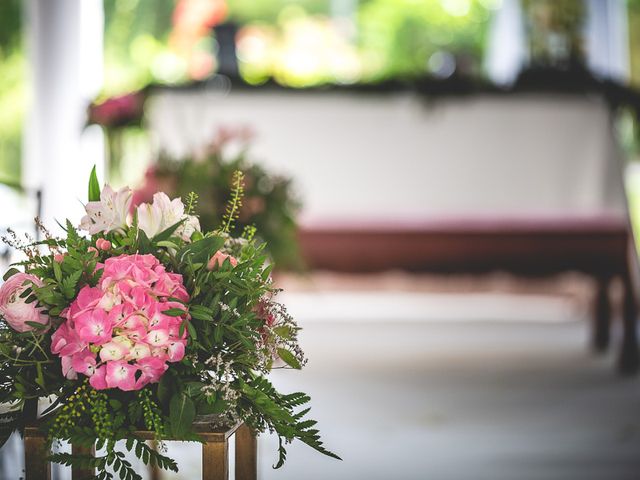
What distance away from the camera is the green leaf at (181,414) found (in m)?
1.23

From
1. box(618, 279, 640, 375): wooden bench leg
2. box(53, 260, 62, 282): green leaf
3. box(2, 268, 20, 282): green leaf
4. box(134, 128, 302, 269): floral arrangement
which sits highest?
box(134, 128, 302, 269): floral arrangement

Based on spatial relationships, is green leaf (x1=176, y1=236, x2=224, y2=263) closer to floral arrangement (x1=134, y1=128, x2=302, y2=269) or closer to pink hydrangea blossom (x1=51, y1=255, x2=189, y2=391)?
pink hydrangea blossom (x1=51, y1=255, x2=189, y2=391)

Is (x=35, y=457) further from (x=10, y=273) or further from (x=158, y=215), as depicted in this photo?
(x=158, y=215)

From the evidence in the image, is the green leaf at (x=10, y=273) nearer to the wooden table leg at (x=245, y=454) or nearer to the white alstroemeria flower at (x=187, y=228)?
the white alstroemeria flower at (x=187, y=228)

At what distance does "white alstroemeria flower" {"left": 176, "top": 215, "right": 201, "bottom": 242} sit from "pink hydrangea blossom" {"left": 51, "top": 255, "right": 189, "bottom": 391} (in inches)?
4.9

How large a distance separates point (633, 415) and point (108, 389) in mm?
2835

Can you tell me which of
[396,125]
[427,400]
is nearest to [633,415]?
[427,400]

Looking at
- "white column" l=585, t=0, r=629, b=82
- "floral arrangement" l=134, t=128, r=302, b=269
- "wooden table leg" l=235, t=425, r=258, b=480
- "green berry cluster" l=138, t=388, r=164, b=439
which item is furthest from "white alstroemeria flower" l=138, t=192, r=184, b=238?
"white column" l=585, t=0, r=629, b=82

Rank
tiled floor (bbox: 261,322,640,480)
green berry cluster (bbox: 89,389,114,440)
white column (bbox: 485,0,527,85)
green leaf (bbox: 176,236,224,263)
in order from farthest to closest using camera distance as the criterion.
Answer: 1. white column (bbox: 485,0,527,85)
2. tiled floor (bbox: 261,322,640,480)
3. green leaf (bbox: 176,236,224,263)
4. green berry cluster (bbox: 89,389,114,440)

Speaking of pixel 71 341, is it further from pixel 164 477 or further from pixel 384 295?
pixel 384 295

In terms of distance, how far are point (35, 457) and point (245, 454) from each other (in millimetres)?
322

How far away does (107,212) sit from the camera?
4.32 ft

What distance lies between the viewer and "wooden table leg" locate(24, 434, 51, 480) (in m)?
1.29

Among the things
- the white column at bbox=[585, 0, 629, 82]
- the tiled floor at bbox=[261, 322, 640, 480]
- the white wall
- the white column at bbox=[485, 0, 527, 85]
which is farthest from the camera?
the white column at bbox=[585, 0, 629, 82]
